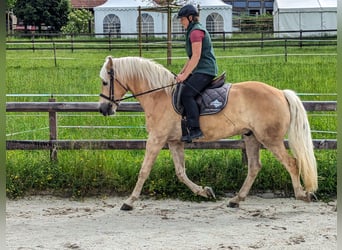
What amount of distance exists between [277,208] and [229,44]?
21378 mm

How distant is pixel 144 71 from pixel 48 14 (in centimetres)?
2590

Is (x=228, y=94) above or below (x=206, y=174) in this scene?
above

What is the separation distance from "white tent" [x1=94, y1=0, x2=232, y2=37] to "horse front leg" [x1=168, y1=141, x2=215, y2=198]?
2652 cm

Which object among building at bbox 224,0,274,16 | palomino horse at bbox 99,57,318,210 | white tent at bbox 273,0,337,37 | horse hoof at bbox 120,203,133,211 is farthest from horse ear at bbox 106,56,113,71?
building at bbox 224,0,274,16

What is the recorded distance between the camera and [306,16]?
3139 centimetres

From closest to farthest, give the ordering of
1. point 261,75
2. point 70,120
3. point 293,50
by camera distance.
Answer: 1. point 70,120
2. point 261,75
3. point 293,50

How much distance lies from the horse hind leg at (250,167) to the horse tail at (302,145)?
440 millimetres

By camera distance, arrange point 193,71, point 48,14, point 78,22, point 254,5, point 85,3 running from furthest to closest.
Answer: point 254,5 < point 85,3 < point 78,22 < point 48,14 < point 193,71

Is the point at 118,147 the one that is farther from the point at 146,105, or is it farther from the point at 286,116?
the point at 286,116

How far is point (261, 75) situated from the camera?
14.9 metres

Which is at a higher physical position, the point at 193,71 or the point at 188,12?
the point at 188,12

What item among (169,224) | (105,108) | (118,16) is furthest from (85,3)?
(169,224)

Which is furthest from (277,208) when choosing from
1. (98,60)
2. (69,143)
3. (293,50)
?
(293,50)

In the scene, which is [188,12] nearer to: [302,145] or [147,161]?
[147,161]
